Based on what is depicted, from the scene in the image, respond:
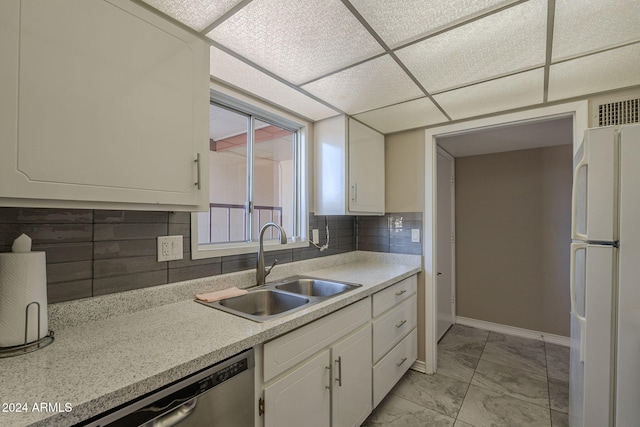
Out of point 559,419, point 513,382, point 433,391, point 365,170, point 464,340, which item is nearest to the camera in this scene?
point 559,419

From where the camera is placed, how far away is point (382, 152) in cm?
266

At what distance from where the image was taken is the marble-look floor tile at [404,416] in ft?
5.89

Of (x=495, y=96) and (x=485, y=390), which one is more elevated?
(x=495, y=96)

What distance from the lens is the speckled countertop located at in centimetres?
66

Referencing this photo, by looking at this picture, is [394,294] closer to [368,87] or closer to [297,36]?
[368,87]

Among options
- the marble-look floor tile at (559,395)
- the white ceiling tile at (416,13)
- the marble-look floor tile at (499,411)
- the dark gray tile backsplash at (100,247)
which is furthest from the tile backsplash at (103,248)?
the marble-look floor tile at (559,395)

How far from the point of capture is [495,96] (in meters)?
1.87

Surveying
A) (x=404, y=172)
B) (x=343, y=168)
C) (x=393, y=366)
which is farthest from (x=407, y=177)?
(x=393, y=366)

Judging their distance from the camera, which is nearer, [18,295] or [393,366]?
[18,295]

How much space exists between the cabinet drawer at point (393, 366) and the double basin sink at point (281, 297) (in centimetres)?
60

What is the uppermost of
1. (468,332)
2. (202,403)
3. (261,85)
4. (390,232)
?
(261,85)

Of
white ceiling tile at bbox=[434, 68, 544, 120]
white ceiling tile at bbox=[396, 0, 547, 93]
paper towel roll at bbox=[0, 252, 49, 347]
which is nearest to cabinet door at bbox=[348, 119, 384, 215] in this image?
white ceiling tile at bbox=[434, 68, 544, 120]

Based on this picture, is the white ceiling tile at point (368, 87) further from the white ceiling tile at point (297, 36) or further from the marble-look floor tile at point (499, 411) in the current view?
the marble-look floor tile at point (499, 411)

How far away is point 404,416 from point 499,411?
664mm
